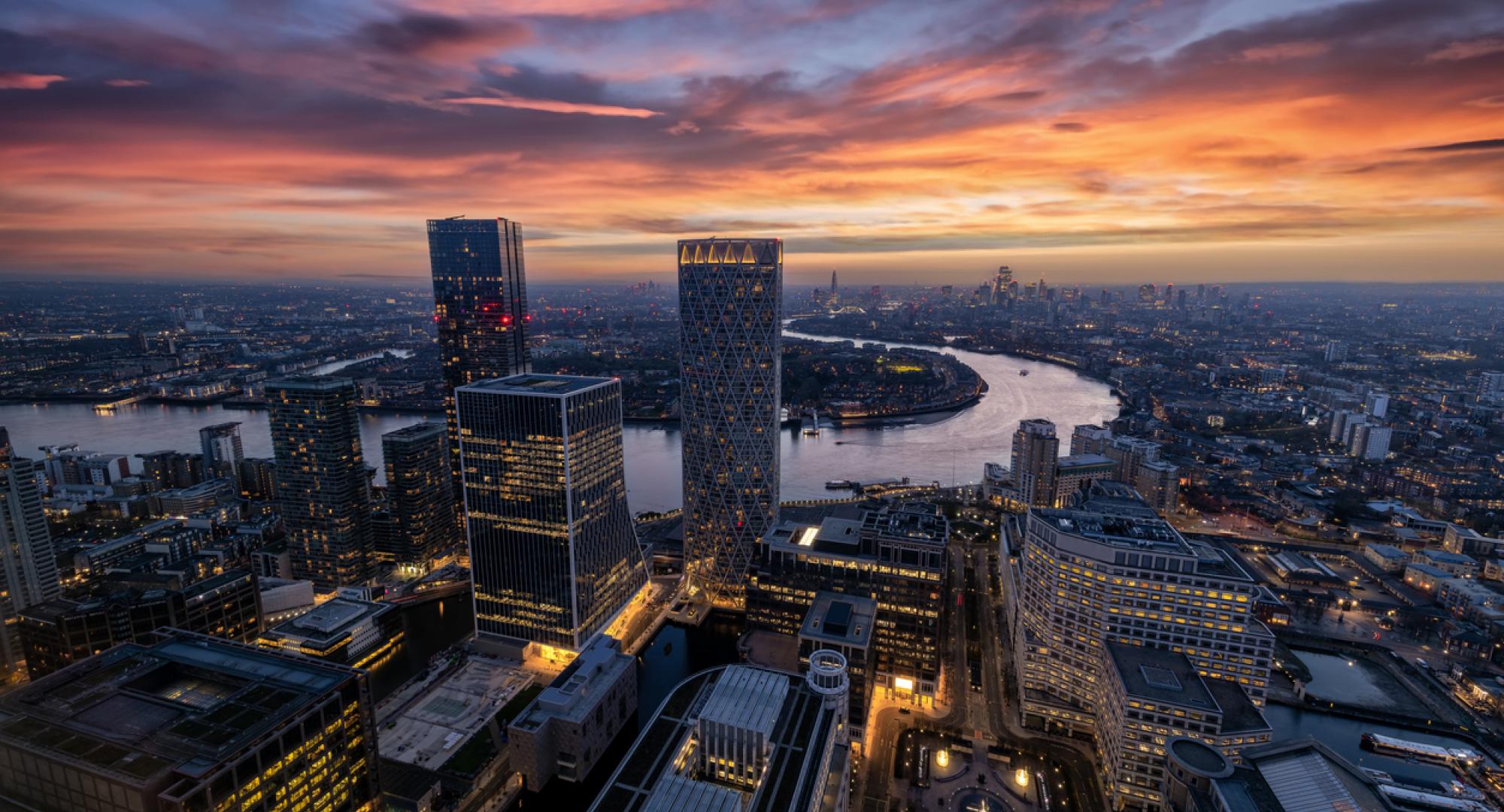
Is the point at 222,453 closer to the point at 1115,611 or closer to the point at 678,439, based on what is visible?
the point at 678,439

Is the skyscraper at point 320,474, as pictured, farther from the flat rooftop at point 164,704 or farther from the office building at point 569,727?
the flat rooftop at point 164,704

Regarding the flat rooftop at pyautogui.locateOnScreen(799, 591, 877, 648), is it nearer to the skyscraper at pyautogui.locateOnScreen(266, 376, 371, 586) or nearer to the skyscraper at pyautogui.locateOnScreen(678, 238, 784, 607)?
the skyscraper at pyautogui.locateOnScreen(678, 238, 784, 607)

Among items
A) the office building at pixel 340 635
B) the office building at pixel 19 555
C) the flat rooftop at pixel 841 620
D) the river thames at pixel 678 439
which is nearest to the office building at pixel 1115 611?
the flat rooftop at pixel 841 620

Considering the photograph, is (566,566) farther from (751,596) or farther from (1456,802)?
(1456,802)

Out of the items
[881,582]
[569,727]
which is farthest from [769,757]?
[881,582]

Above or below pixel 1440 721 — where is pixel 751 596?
above

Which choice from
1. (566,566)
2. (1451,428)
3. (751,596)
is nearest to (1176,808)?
(751,596)

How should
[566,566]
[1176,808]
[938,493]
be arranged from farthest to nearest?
1. [938,493]
2. [566,566]
3. [1176,808]
